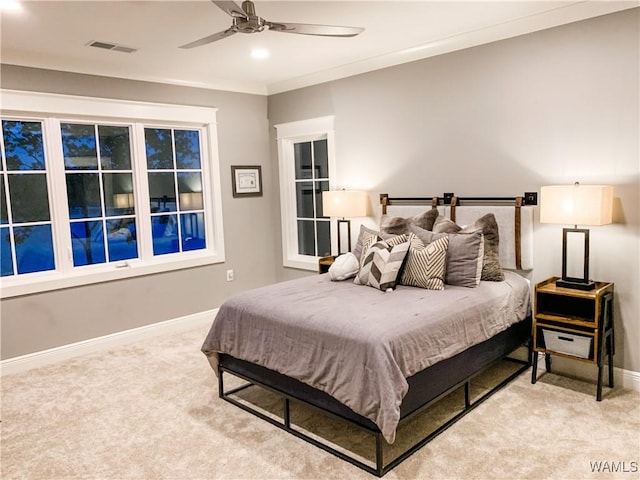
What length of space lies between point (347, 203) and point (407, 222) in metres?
0.69

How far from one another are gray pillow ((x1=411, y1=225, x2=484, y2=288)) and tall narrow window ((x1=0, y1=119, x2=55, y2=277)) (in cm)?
332

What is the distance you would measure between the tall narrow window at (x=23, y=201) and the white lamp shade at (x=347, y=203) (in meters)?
2.48

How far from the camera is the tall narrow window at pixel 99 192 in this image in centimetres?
426

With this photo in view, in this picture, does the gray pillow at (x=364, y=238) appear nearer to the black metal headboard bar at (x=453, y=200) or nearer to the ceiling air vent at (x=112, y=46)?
the black metal headboard bar at (x=453, y=200)

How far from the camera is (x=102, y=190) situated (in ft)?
14.5

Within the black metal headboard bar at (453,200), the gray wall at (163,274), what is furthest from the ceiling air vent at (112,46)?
the black metal headboard bar at (453,200)

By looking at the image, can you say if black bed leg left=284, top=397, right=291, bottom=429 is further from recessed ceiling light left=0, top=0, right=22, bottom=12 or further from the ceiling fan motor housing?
recessed ceiling light left=0, top=0, right=22, bottom=12

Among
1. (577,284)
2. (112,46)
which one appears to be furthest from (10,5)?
(577,284)

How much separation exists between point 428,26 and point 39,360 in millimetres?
4095

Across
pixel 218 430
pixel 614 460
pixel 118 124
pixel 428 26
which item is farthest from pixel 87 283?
pixel 614 460

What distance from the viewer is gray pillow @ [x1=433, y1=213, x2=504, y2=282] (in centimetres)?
339

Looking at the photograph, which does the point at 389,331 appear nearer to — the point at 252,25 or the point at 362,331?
the point at 362,331

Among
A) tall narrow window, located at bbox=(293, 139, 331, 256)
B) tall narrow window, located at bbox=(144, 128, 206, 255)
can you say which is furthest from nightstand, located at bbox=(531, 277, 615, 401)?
tall narrow window, located at bbox=(144, 128, 206, 255)

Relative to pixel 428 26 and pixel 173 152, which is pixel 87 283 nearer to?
pixel 173 152
